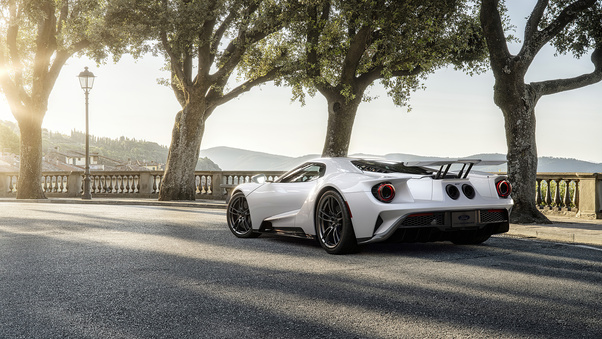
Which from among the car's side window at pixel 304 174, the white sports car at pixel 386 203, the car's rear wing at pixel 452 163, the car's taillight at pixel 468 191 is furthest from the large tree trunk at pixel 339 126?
the car's taillight at pixel 468 191

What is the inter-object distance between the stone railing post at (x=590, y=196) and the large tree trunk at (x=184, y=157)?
14544mm

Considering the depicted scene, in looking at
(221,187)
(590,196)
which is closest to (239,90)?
(221,187)

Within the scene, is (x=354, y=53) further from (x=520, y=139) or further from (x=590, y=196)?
(x=590, y=196)

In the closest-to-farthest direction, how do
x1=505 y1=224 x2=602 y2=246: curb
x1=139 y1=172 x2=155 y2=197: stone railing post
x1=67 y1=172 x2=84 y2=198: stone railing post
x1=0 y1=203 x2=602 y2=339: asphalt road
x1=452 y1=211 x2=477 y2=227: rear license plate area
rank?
x1=0 y1=203 x2=602 y2=339: asphalt road < x1=452 y1=211 x2=477 y2=227: rear license plate area < x1=505 y1=224 x2=602 y2=246: curb < x1=139 y1=172 x2=155 y2=197: stone railing post < x1=67 y1=172 x2=84 y2=198: stone railing post

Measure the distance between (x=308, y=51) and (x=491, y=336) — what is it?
1646 cm

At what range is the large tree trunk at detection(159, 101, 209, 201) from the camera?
880 inches

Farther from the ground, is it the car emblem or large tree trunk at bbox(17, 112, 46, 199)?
large tree trunk at bbox(17, 112, 46, 199)

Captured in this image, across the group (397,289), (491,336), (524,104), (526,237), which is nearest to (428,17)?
(524,104)

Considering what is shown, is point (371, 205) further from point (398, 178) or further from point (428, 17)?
point (428, 17)

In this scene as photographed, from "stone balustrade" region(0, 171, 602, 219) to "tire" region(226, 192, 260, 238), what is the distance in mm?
9109

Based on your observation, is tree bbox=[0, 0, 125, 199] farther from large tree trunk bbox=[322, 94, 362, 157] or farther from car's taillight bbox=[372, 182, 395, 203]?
car's taillight bbox=[372, 182, 395, 203]

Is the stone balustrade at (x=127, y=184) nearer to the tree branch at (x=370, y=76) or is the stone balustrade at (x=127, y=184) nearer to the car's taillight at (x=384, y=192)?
the tree branch at (x=370, y=76)

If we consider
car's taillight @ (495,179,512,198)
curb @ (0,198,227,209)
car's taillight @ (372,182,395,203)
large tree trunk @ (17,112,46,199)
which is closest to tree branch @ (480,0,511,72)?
car's taillight @ (495,179,512,198)

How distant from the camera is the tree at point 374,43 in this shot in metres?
16.7
